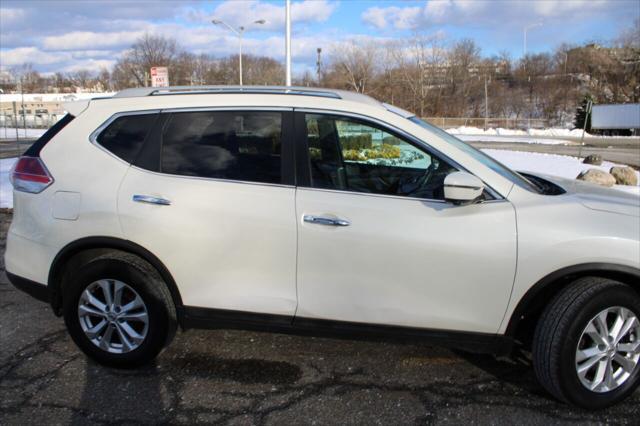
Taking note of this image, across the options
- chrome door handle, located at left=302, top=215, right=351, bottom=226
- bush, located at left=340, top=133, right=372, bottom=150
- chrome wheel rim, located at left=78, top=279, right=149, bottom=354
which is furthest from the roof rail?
chrome wheel rim, located at left=78, top=279, right=149, bottom=354

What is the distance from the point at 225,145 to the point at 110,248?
100cm

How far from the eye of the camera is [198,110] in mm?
3322

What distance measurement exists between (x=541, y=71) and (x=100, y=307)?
260 feet

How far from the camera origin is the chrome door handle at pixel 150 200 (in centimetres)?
318

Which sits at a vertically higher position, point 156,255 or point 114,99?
point 114,99

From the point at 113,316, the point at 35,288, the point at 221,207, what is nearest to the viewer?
the point at 221,207

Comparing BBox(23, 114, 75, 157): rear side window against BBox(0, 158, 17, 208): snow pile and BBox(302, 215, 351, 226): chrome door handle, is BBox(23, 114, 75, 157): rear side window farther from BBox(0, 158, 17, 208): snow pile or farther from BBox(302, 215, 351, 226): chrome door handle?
BBox(0, 158, 17, 208): snow pile

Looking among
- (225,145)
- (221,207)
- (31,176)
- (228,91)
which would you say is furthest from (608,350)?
(31,176)

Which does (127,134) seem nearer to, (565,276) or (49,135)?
(49,135)

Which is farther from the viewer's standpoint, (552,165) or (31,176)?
(552,165)

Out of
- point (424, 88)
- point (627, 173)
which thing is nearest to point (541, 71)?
point (424, 88)

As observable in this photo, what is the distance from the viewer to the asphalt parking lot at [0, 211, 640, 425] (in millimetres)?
2928

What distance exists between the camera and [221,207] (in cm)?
A: 313

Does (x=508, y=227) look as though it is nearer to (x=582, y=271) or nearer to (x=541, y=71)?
(x=582, y=271)
